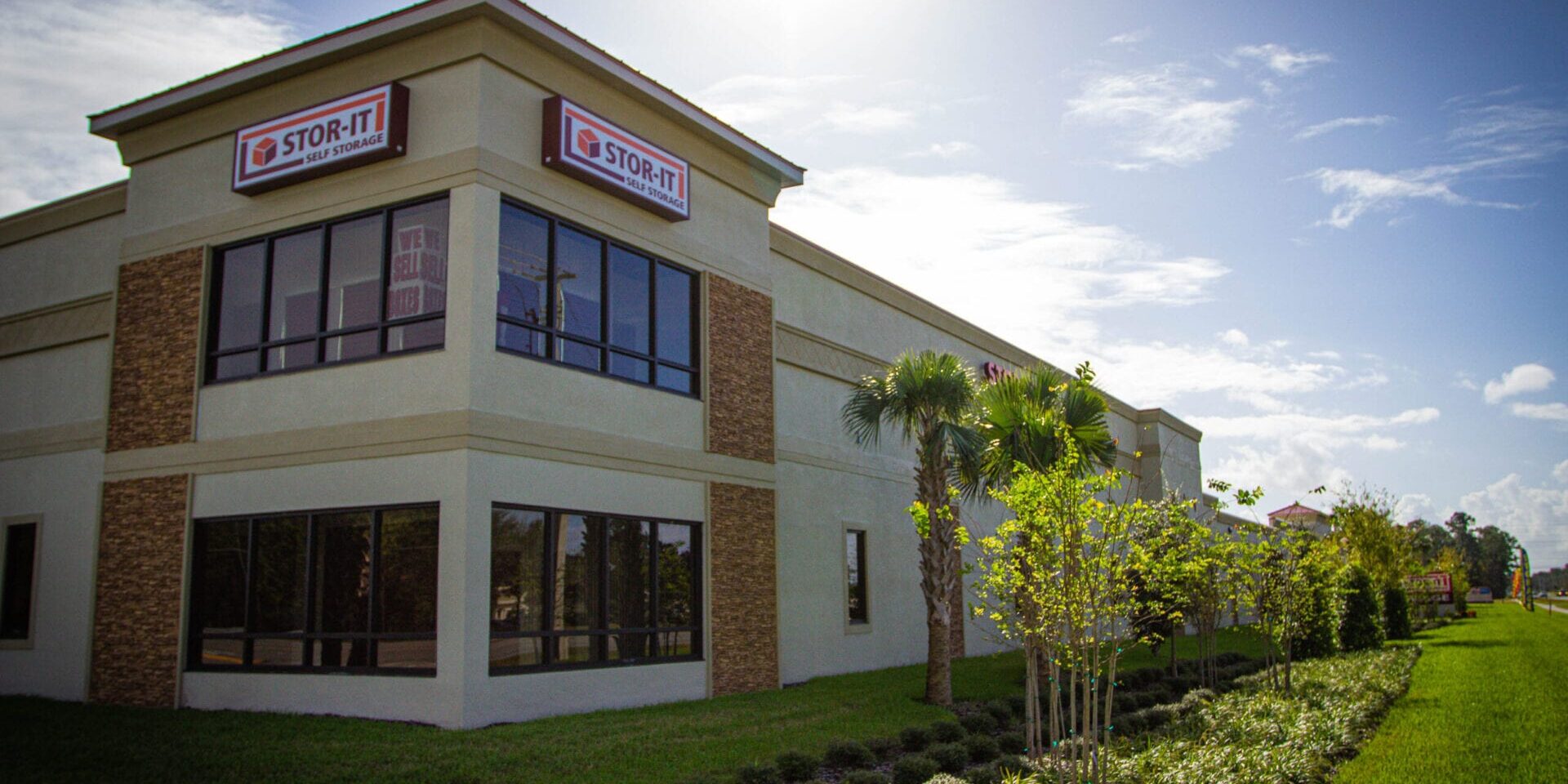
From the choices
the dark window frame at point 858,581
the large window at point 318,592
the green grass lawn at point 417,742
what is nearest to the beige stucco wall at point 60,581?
the green grass lawn at point 417,742

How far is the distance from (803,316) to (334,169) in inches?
362

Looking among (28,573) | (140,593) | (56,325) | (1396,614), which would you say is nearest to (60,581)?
(28,573)

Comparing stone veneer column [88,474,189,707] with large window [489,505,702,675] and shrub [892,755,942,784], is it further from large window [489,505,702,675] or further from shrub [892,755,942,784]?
shrub [892,755,942,784]

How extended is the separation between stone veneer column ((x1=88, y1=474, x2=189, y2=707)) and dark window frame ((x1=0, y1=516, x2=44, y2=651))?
153 cm

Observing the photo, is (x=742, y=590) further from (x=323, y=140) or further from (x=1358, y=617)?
(x=1358, y=617)

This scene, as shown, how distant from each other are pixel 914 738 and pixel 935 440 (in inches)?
212

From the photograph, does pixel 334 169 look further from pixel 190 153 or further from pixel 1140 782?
pixel 1140 782

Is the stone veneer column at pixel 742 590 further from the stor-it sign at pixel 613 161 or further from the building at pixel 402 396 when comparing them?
the stor-it sign at pixel 613 161

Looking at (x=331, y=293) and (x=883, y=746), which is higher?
(x=331, y=293)

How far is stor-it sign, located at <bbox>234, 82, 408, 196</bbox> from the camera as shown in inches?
543

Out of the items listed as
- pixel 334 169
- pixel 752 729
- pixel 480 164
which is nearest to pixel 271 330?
pixel 334 169

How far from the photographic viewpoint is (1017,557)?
9828 millimetres

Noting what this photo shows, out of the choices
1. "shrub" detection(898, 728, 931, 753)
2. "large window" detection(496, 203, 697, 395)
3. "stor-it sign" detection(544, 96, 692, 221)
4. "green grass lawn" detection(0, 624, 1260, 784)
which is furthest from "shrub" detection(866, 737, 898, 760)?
"stor-it sign" detection(544, 96, 692, 221)

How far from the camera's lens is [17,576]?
16.6 metres
